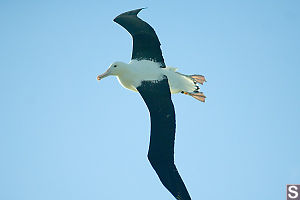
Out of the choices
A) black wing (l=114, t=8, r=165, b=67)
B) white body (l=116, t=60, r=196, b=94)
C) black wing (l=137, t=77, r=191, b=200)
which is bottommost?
black wing (l=137, t=77, r=191, b=200)

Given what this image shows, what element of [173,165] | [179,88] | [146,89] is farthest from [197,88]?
[173,165]

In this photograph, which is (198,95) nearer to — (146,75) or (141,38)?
(146,75)

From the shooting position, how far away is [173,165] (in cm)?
1295

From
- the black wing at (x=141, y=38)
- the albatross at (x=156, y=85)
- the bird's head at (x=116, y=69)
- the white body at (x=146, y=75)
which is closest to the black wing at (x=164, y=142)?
the albatross at (x=156, y=85)

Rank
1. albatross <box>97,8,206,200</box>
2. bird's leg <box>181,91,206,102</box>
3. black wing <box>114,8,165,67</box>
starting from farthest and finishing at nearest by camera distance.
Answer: bird's leg <box>181,91,206,102</box> < black wing <box>114,8,165,67</box> < albatross <box>97,8,206,200</box>

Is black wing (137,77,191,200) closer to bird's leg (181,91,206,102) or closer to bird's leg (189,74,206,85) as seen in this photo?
bird's leg (181,91,206,102)

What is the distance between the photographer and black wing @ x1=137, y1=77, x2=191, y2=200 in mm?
12797

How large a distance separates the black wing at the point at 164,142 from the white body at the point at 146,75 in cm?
56

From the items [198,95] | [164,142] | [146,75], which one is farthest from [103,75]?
[164,142]

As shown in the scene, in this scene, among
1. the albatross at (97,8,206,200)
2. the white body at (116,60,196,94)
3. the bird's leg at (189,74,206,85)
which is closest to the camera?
the albatross at (97,8,206,200)

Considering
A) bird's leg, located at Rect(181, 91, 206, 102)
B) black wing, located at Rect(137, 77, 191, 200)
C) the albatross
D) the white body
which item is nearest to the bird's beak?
the albatross

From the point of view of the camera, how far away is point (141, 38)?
14352 mm

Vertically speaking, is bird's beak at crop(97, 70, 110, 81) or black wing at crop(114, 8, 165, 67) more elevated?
black wing at crop(114, 8, 165, 67)

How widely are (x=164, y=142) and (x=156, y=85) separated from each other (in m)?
1.38
